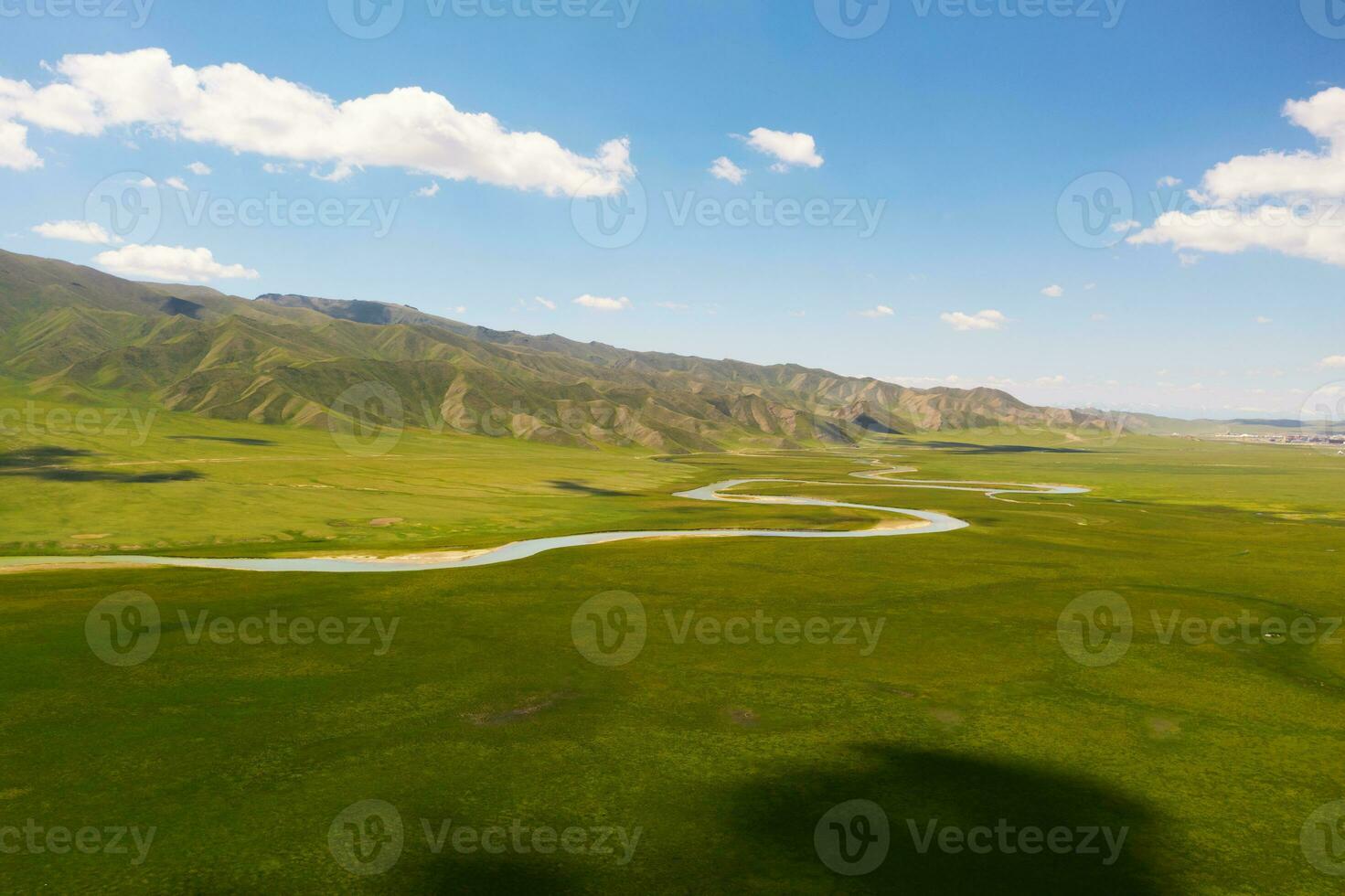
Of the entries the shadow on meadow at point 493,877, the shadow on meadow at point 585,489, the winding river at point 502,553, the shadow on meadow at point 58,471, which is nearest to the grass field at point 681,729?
the shadow on meadow at point 493,877

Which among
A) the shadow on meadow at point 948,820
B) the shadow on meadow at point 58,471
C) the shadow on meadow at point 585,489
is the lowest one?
the shadow on meadow at point 585,489

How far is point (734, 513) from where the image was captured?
112 m

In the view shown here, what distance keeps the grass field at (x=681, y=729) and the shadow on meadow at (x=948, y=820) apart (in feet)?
0.37

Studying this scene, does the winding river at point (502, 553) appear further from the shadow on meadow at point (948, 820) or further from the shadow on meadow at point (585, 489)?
the shadow on meadow at point (948, 820)

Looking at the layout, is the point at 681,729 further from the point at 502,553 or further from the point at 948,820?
the point at 502,553

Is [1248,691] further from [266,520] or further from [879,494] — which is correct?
[879,494]

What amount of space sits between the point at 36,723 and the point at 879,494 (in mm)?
134899

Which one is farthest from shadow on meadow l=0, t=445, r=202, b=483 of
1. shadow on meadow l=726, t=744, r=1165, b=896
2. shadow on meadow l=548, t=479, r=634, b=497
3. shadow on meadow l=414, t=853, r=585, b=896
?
shadow on meadow l=726, t=744, r=1165, b=896

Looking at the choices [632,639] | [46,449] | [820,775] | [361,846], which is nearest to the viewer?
[361,846]

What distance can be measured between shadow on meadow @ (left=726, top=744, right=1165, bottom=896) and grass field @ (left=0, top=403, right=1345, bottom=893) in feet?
0.37

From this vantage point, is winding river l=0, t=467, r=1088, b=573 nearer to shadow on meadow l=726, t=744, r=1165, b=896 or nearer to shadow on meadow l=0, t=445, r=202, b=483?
shadow on meadow l=0, t=445, r=202, b=483

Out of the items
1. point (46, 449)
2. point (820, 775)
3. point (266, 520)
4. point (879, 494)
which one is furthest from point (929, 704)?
point (46, 449)

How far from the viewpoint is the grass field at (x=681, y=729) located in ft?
71.6

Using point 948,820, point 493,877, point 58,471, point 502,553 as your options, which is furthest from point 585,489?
point 493,877
